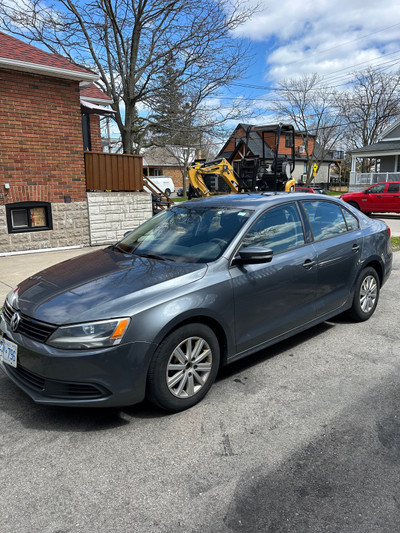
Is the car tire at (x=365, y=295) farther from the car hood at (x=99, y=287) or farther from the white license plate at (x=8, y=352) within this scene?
the white license plate at (x=8, y=352)

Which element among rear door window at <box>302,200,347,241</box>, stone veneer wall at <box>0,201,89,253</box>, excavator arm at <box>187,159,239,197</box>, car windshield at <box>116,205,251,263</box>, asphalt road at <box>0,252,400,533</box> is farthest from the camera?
excavator arm at <box>187,159,239,197</box>

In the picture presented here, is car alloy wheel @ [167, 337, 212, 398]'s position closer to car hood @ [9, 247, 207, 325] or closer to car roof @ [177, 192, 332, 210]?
car hood @ [9, 247, 207, 325]

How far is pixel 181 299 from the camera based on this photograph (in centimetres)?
307

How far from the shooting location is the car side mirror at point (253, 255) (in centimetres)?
346

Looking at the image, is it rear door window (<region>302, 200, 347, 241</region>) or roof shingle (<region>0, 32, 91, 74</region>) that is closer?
rear door window (<region>302, 200, 347, 241</region>)

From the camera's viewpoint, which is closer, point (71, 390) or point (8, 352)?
point (71, 390)

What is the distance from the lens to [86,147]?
13422mm

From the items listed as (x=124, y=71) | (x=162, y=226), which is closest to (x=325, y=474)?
(x=162, y=226)

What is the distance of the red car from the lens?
18.6 metres

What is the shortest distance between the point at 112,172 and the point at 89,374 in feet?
29.6

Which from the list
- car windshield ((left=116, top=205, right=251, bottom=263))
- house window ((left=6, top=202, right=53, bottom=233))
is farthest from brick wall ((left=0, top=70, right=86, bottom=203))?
car windshield ((left=116, top=205, right=251, bottom=263))

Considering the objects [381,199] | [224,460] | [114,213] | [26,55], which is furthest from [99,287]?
[381,199]

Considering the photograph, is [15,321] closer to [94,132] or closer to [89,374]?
[89,374]

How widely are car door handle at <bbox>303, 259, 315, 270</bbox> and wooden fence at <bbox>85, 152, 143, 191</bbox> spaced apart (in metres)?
7.79
